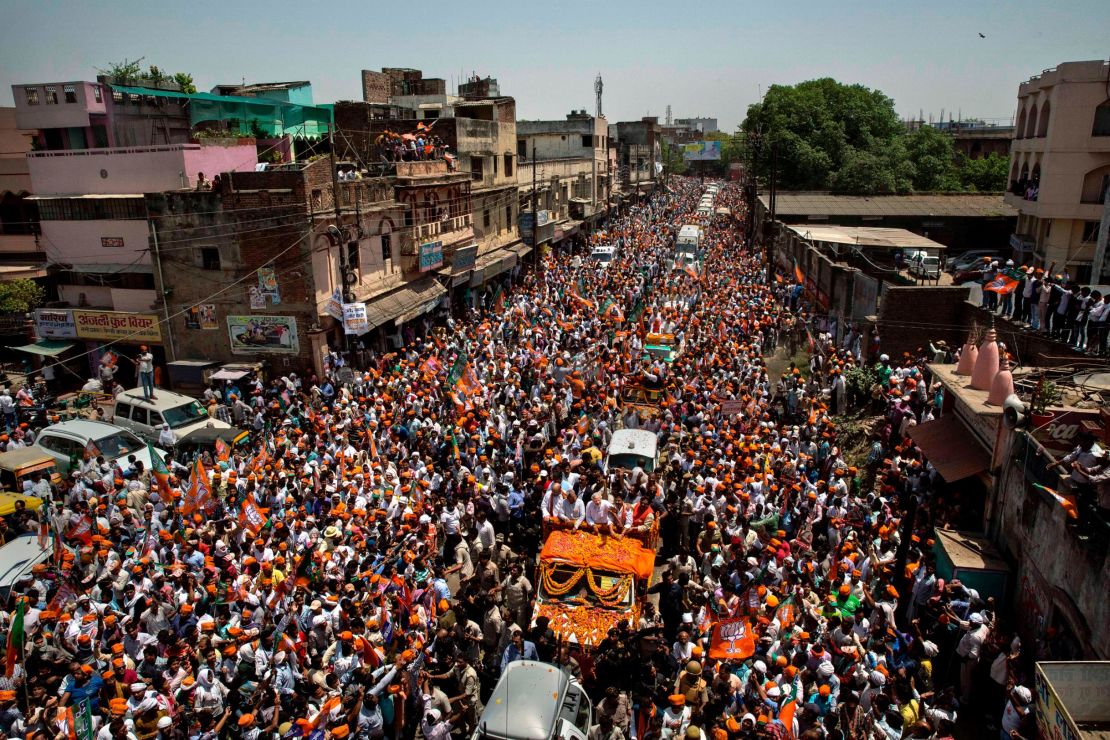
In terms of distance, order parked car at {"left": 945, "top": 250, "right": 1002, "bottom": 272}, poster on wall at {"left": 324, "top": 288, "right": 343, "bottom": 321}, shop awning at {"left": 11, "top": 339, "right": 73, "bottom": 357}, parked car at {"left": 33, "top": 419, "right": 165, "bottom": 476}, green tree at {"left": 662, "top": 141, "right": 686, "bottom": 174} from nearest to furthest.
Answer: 1. parked car at {"left": 33, "top": 419, "right": 165, "bottom": 476}
2. poster on wall at {"left": 324, "top": 288, "right": 343, "bottom": 321}
3. shop awning at {"left": 11, "top": 339, "right": 73, "bottom": 357}
4. parked car at {"left": 945, "top": 250, "right": 1002, "bottom": 272}
5. green tree at {"left": 662, "top": 141, "right": 686, "bottom": 174}

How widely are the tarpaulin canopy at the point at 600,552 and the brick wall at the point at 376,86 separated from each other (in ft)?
111

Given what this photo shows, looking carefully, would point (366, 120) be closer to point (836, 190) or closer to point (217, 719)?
point (217, 719)

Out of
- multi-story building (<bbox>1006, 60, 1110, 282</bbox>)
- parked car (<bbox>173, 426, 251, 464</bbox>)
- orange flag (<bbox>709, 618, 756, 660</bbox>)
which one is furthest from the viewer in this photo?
multi-story building (<bbox>1006, 60, 1110, 282</bbox>)

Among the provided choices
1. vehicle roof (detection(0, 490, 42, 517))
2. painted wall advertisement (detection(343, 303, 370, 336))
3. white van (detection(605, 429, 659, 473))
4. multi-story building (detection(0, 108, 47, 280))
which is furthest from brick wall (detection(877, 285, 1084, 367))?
multi-story building (detection(0, 108, 47, 280))

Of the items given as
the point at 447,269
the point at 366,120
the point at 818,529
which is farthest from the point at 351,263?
the point at 818,529

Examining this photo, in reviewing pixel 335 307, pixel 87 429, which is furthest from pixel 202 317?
pixel 87 429

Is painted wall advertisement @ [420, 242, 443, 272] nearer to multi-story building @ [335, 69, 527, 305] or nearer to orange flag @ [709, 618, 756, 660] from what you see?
multi-story building @ [335, 69, 527, 305]

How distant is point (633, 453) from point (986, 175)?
52924 millimetres

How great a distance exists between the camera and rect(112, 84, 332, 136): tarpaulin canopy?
2506cm

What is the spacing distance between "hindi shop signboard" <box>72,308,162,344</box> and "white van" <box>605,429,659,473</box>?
14434 mm

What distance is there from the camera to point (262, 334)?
19.9 m

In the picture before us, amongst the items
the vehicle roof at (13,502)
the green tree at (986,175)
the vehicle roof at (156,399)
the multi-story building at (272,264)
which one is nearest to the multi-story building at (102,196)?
the multi-story building at (272,264)

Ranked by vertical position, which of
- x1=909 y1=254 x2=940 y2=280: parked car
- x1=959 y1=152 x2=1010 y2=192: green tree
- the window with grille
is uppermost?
x1=959 y1=152 x2=1010 y2=192: green tree

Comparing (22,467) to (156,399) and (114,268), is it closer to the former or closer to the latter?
(156,399)
